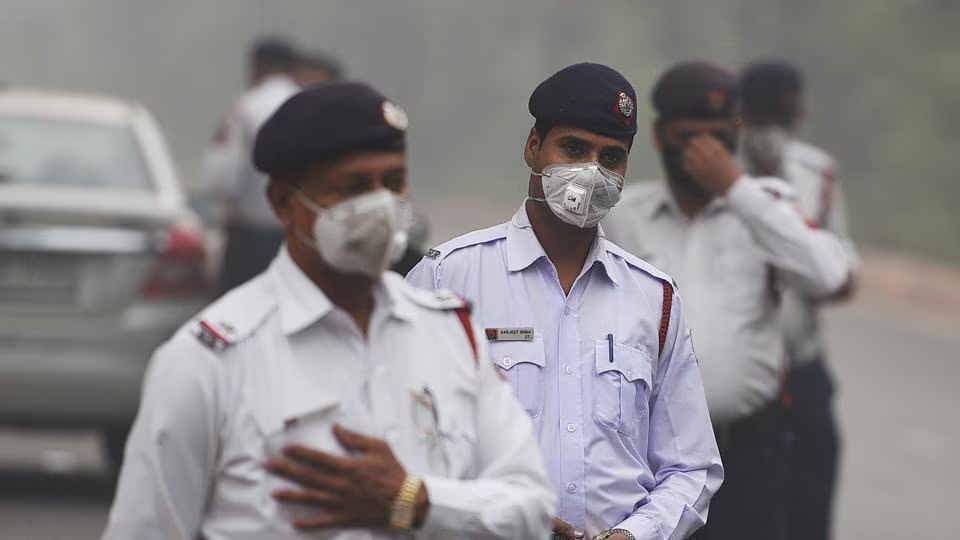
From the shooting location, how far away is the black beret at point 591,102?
4.28 metres

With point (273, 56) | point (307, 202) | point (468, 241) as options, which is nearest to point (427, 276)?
point (468, 241)

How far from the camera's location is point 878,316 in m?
20.4

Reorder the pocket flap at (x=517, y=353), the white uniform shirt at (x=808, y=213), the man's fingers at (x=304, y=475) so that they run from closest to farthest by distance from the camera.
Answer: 1. the man's fingers at (x=304, y=475)
2. the pocket flap at (x=517, y=353)
3. the white uniform shirt at (x=808, y=213)

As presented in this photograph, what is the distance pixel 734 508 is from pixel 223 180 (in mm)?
5946

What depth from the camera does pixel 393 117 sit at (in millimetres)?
3285

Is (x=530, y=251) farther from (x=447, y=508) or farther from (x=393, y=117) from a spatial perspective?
(x=447, y=508)

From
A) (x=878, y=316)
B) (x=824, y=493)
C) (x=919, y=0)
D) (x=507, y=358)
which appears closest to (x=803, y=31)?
(x=919, y=0)

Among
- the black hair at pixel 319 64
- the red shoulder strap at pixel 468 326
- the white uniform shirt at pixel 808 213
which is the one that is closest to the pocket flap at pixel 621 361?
the red shoulder strap at pixel 468 326

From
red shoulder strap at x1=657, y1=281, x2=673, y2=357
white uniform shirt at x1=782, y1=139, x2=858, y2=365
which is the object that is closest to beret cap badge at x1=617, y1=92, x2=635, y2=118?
red shoulder strap at x1=657, y1=281, x2=673, y2=357

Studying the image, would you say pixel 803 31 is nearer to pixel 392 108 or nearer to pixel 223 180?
pixel 223 180

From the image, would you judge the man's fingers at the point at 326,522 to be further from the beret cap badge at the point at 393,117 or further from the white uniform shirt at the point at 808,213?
the white uniform shirt at the point at 808,213

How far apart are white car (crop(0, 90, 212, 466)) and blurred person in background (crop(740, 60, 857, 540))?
3.13 m

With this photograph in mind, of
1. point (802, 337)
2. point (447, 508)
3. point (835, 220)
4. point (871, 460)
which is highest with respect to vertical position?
point (447, 508)

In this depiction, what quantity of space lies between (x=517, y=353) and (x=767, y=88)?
11.7 feet
